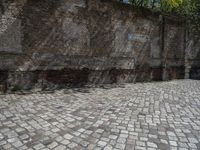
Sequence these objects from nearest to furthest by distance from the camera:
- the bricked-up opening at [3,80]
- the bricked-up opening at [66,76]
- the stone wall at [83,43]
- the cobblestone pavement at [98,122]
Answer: the cobblestone pavement at [98,122] < the bricked-up opening at [3,80] < the stone wall at [83,43] < the bricked-up opening at [66,76]

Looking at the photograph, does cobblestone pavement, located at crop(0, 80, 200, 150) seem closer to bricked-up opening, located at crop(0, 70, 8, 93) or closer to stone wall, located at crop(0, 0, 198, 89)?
bricked-up opening, located at crop(0, 70, 8, 93)

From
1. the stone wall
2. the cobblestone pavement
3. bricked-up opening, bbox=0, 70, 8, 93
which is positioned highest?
the stone wall

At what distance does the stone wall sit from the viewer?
7941mm

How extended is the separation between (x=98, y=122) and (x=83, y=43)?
17.1 ft

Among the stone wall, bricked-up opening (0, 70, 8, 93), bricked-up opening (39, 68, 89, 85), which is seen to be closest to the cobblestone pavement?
bricked-up opening (0, 70, 8, 93)

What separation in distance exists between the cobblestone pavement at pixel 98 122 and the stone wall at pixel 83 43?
1375 millimetres

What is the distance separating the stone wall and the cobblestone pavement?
1.37 meters

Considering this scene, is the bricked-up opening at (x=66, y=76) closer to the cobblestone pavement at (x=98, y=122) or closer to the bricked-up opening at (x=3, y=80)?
the cobblestone pavement at (x=98, y=122)

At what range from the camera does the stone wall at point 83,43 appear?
7941mm

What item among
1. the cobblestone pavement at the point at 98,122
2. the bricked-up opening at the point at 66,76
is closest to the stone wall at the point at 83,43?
the bricked-up opening at the point at 66,76

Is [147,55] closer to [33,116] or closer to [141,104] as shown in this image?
[141,104]

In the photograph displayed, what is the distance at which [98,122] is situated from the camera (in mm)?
5090

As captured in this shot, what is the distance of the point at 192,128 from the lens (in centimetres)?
491

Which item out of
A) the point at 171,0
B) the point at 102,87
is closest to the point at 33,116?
the point at 102,87
